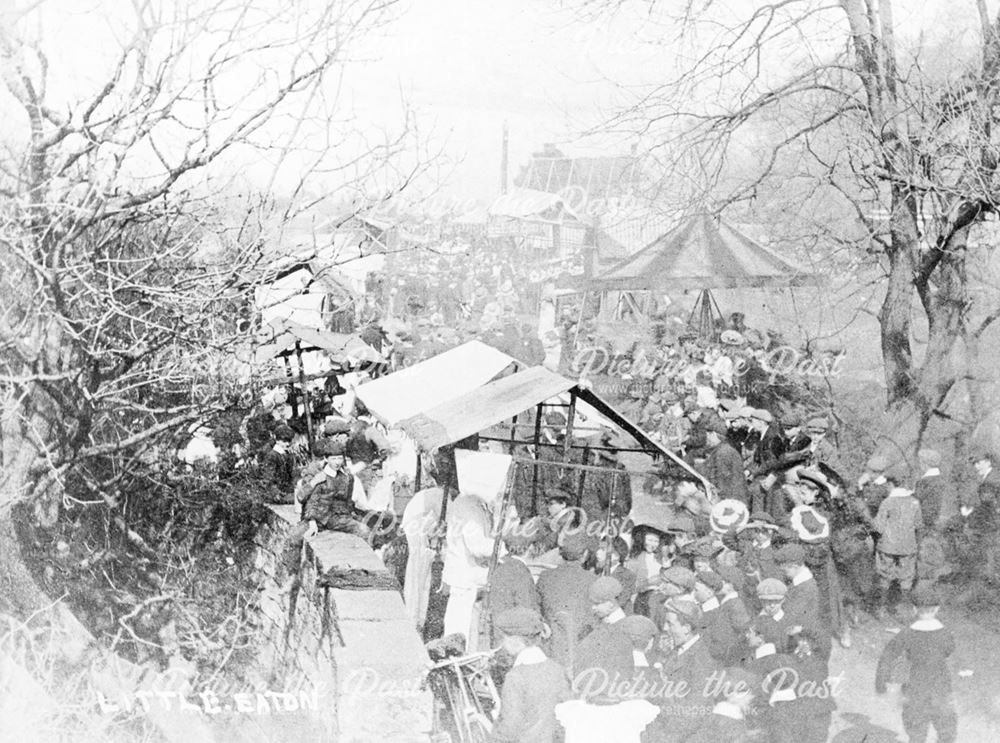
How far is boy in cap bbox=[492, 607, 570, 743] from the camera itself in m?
4.72

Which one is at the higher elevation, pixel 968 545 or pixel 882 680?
pixel 968 545

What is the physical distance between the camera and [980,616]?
6.52m

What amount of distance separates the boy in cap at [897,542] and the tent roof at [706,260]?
207cm

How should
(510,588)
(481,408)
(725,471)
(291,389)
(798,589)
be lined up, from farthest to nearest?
(725,471) < (291,389) < (481,408) < (510,588) < (798,589)

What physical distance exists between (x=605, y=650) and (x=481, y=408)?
1673 millimetres

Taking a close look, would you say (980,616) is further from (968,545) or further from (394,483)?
(394,483)

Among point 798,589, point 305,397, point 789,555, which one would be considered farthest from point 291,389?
point 798,589

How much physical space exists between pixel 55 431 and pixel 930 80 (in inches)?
265

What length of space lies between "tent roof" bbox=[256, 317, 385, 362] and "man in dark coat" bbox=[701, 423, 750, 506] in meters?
2.78

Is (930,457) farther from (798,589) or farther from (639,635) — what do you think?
(639,635)

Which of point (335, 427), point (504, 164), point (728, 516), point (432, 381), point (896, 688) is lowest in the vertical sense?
point (896, 688)

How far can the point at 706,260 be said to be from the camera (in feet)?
24.8

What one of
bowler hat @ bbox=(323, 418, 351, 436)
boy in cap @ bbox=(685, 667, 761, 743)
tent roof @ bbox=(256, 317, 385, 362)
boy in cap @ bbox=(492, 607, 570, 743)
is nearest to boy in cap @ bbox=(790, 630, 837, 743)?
boy in cap @ bbox=(685, 667, 761, 743)

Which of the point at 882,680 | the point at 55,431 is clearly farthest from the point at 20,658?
the point at 882,680
